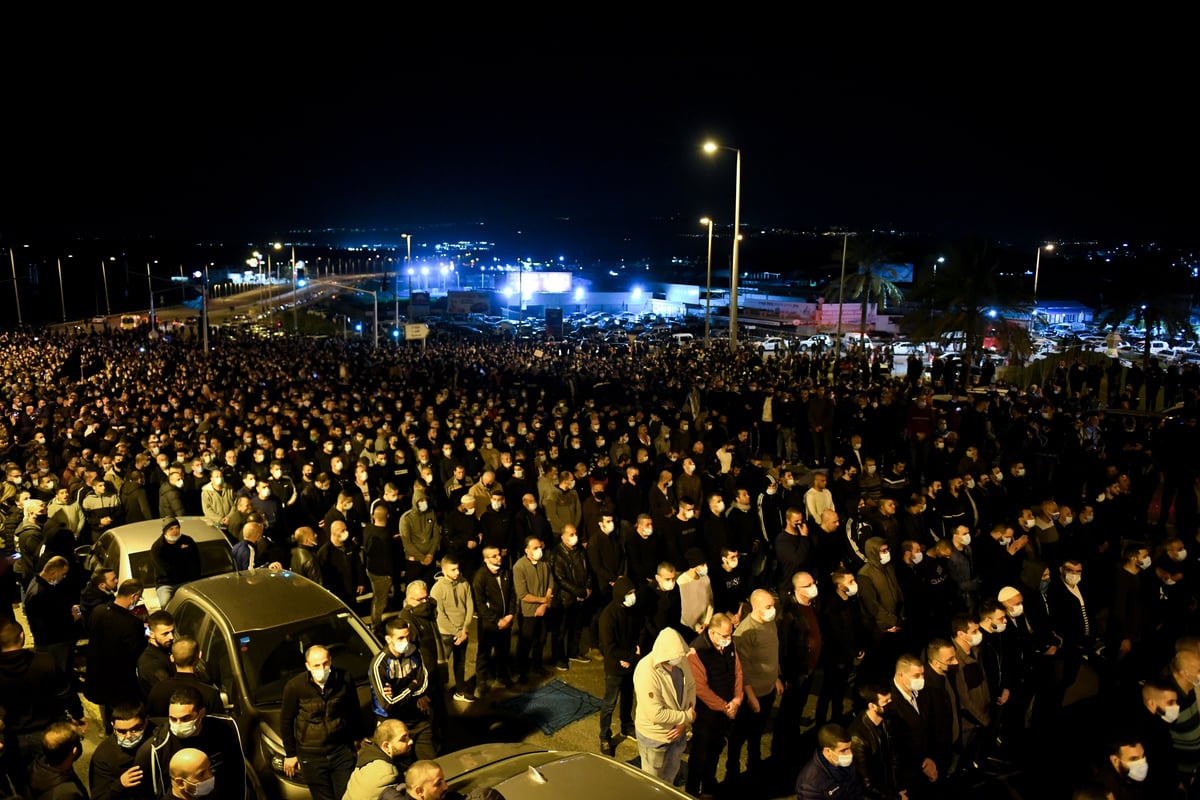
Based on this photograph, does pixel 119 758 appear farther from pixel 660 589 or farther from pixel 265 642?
pixel 660 589

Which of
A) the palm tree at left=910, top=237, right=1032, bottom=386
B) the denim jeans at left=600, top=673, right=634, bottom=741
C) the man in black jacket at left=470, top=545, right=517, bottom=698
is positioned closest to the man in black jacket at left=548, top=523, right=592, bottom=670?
the man in black jacket at left=470, top=545, right=517, bottom=698

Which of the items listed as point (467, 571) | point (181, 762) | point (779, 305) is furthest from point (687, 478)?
point (779, 305)

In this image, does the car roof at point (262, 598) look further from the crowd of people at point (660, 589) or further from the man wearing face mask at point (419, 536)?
the man wearing face mask at point (419, 536)

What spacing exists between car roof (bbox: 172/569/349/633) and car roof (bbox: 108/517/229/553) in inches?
73.5

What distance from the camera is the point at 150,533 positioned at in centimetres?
820

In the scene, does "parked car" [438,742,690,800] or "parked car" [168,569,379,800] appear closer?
"parked car" [438,742,690,800]

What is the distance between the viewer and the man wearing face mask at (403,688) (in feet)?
17.5

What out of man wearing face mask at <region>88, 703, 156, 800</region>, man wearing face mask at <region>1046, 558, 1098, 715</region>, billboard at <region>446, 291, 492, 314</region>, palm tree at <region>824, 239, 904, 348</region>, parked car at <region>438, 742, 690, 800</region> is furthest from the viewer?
billboard at <region>446, 291, 492, 314</region>

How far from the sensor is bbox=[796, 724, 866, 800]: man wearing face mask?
454cm

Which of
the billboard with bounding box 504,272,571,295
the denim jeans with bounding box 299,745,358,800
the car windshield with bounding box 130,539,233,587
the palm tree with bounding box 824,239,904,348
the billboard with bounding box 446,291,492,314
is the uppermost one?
the palm tree with bounding box 824,239,904,348

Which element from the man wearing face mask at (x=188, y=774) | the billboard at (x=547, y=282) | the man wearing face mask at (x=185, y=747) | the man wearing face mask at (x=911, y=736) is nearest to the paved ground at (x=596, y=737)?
the man wearing face mask at (x=911, y=736)

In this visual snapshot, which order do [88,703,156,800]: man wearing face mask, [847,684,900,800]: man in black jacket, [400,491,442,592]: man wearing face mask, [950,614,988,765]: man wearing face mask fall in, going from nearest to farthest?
[88,703,156,800]: man wearing face mask → [847,684,900,800]: man in black jacket → [950,614,988,765]: man wearing face mask → [400,491,442,592]: man wearing face mask

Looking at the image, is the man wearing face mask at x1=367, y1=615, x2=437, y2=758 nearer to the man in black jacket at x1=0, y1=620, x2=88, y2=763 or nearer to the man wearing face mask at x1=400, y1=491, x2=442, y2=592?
the man in black jacket at x1=0, y1=620, x2=88, y2=763

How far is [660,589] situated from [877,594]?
1916 mm
